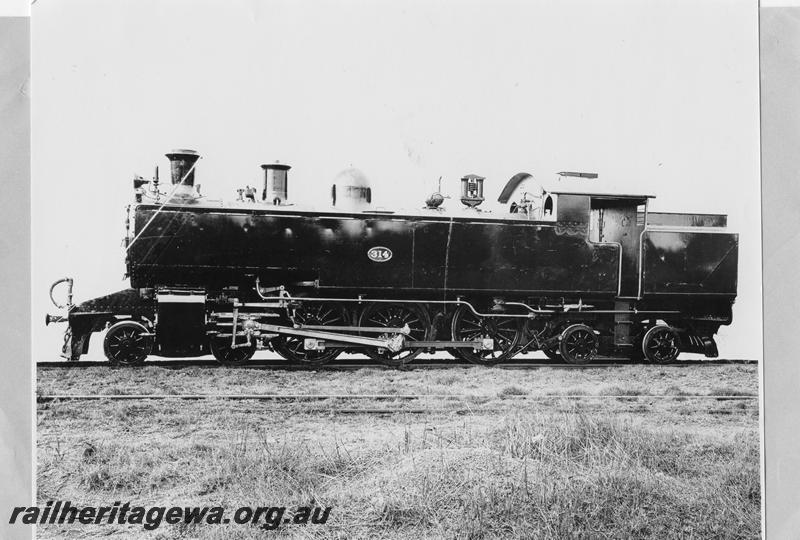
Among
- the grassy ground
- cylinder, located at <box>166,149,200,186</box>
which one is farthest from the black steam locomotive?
the grassy ground

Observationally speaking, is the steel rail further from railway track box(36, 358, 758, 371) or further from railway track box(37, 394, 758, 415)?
railway track box(36, 358, 758, 371)

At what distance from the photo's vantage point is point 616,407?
744 centimetres

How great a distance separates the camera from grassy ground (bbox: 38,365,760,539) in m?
6.59

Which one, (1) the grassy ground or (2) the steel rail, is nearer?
(1) the grassy ground

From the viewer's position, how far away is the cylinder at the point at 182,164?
283 inches

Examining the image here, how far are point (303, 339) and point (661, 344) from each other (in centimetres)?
417

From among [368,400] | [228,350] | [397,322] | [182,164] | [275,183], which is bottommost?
[368,400]

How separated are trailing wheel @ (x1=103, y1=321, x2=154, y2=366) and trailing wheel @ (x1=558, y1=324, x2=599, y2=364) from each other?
4628mm

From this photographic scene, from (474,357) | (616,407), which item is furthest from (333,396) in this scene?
(616,407)

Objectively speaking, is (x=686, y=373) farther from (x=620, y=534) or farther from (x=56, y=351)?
(x=56, y=351)

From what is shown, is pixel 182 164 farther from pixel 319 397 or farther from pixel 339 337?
pixel 319 397

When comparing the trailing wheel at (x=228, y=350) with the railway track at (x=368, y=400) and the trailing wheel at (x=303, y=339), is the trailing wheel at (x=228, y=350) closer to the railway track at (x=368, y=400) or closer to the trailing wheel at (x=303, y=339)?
the trailing wheel at (x=303, y=339)

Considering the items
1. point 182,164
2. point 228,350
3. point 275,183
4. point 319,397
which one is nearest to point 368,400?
point 319,397

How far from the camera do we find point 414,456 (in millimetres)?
6848
